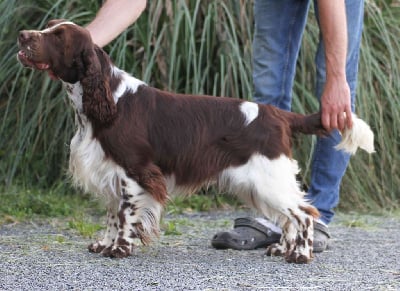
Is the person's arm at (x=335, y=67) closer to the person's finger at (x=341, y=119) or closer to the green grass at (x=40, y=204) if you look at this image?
the person's finger at (x=341, y=119)

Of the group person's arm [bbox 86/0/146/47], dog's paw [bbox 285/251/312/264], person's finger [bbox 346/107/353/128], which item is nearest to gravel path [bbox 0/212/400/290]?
dog's paw [bbox 285/251/312/264]

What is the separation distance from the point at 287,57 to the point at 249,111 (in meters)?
0.66

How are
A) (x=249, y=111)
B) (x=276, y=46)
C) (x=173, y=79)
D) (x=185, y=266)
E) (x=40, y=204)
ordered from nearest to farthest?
(x=185, y=266) → (x=249, y=111) → (x=276, y=46) → (x=40, y=204) → (x=173, y=79)

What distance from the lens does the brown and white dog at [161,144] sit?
4320 millimetres

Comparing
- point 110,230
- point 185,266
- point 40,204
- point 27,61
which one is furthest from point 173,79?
point 185,266

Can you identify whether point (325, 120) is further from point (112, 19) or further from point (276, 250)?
point (112, 19)

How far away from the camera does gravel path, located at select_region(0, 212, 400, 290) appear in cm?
370

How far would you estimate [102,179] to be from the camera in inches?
174

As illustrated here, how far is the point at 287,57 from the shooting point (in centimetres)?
493

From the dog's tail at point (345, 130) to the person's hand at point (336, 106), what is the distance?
3cm

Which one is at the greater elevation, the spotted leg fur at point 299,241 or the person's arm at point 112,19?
the person's arm at point 112,19

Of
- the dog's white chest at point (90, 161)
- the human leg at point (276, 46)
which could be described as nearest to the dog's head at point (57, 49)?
the dog's white chest at point (90, 161)

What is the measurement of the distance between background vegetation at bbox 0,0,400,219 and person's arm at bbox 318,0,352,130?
7.11 ft

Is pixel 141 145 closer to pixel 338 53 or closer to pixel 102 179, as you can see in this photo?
pixel 102 179
